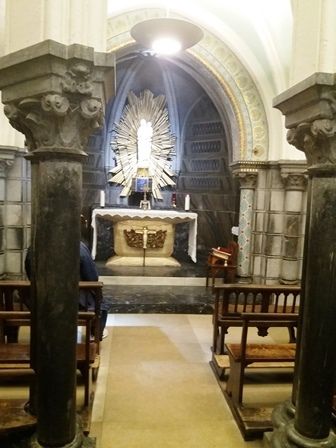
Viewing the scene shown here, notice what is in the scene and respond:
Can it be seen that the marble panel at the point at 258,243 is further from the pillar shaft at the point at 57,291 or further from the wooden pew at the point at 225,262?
the pillar shaft at the point at 57,291

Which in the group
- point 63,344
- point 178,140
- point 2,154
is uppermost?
point 178,140

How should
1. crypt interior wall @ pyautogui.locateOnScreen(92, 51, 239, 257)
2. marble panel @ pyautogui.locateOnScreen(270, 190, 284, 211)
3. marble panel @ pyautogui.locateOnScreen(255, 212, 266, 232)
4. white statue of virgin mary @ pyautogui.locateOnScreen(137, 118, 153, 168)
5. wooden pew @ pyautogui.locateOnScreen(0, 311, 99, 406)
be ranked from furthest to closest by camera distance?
white statue of virgin mary @ pyautogui.locateOnScreen(137, 118, 153, 168)
crypt interior wall @ pyautogui.locateOnScreen(92, 51, 239, 257)
marble panel @ pyautogui.locateOnScreen(255, 212, 266, 232)
marble panel @ pyautogui.locateOnScreen(270, 190, 284, 211)
wooden pew @ pyautogui.locateOnScreen(0, 311, 99, 406)

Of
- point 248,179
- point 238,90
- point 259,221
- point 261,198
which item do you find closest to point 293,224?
point 259,221

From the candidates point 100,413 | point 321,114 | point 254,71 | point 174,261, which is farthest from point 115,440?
point 254,71

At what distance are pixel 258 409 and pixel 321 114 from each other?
7.91 feet

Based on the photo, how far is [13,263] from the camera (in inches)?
253

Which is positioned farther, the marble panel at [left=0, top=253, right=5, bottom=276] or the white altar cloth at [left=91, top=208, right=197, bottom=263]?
the white altar cloth at [left=91, top=208, right=197, bottom=263]

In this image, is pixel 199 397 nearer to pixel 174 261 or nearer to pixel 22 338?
pixel 22 338

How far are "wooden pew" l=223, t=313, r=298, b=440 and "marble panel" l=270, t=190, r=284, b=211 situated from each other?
143 inches

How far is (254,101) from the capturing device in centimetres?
739

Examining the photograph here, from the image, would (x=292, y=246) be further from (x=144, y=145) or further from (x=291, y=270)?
(x=144, y=145)

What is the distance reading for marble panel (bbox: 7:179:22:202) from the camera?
20.5 ft

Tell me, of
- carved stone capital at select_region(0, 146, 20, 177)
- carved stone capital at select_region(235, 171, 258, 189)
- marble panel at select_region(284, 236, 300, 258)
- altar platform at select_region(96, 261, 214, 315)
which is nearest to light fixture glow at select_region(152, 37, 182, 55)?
carved stone capital at select_region(0, 146, 20, 177)

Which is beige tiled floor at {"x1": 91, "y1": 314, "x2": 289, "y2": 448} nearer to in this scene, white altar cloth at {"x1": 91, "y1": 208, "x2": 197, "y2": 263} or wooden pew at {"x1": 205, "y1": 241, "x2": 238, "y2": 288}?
wooden pew at {"x1": 205, "y1": 241, "x2": 238, "y2": 288}
